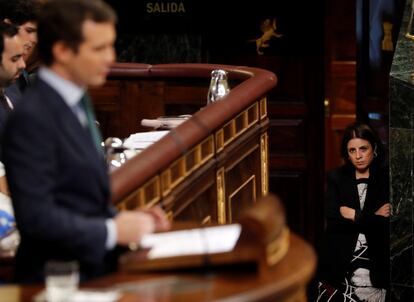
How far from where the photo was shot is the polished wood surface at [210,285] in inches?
119

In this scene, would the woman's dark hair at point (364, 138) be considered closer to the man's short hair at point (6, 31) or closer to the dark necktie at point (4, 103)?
the dark necktie at point (4, 103)

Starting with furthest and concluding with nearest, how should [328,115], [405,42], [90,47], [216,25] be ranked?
[328,115]
[216,25]
[405,42]
[90,47]

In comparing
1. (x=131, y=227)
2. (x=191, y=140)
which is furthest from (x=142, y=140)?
(x=131, y=227)

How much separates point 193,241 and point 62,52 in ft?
2.26

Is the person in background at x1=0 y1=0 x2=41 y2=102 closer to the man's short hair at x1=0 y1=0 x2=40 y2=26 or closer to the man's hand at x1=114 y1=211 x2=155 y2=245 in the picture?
the man's short hair at x1=0 y1=0 x2=40 y2=26

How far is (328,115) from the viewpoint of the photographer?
10.0 metres

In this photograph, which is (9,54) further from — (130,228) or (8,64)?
(130,228)

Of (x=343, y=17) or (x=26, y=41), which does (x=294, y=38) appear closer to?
(x=343, y=17)

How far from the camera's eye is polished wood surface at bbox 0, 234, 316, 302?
3.03 m

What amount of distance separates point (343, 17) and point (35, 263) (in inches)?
285

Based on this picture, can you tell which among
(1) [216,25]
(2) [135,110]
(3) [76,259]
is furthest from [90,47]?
(1) [216,25]

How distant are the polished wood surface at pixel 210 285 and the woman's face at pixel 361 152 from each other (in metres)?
3.37

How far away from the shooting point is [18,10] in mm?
5621

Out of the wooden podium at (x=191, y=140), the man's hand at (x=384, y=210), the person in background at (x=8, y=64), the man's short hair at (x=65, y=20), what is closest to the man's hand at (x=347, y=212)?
the man's hand at (x=384, y=210)
